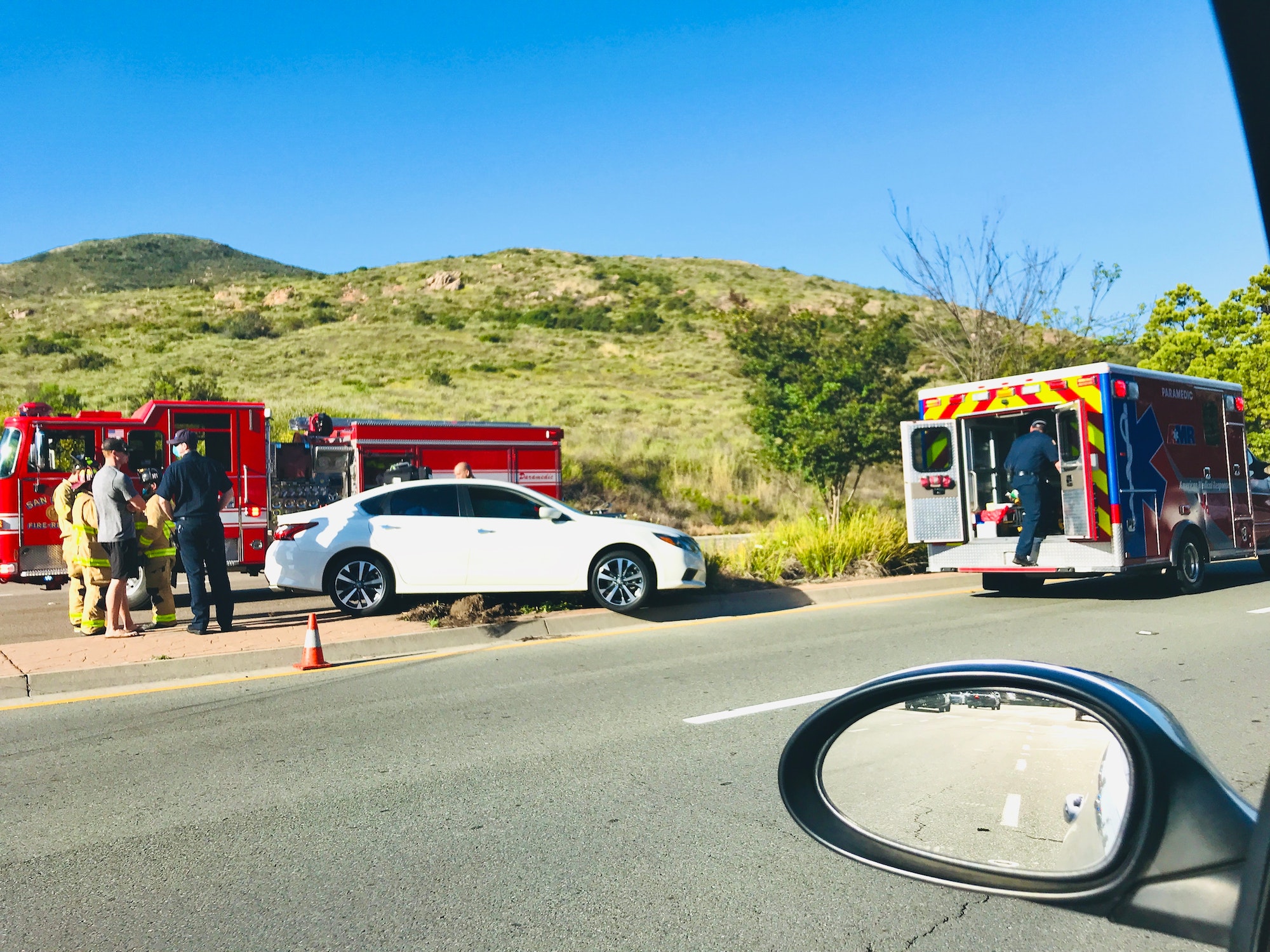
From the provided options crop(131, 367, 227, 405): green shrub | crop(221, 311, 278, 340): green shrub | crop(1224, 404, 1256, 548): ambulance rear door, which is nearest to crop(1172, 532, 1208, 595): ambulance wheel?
crop(1224, 404, 1256, 548): ambulance rear door

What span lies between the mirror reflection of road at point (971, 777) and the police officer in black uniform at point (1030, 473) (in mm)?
10500

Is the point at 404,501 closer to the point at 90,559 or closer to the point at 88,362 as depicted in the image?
the point at 90,559

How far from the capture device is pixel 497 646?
31.8 feet

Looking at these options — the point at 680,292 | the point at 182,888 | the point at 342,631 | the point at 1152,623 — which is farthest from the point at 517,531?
the point at 680,292

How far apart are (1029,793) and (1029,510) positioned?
35.7 feet

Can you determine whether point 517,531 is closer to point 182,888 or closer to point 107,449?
point 107,449

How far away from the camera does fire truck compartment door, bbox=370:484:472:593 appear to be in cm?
1115

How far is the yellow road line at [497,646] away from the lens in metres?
7.75

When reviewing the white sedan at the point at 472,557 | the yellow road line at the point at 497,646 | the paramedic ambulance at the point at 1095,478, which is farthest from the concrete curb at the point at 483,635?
the paramedic ambulance at the point at 1095,478

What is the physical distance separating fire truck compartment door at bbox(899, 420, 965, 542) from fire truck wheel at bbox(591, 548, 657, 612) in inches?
146

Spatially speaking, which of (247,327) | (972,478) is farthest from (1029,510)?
(247,327)

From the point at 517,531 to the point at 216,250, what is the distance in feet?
357

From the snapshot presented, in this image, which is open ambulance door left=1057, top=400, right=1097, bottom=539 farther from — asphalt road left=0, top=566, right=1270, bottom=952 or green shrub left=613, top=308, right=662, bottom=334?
green shrub left=613, top=308, right=662, bottom=334

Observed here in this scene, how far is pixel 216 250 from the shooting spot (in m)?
109
